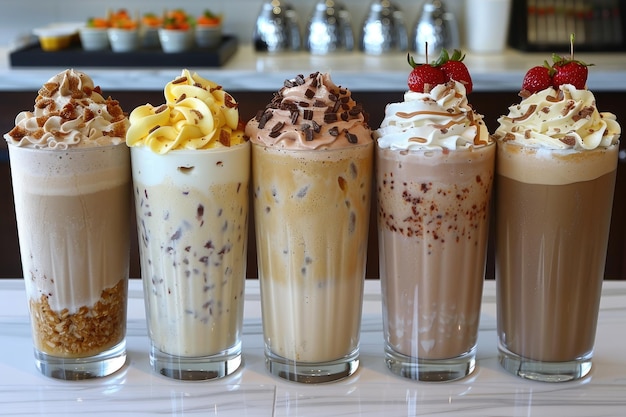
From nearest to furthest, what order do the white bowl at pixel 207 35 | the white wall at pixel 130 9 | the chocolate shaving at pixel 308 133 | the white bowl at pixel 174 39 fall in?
1. the chocolate shaving at pixel 308 133
2. the white bowl at pixel 174 39
3. the white bowl at pixel 207 35
4. the white wall at pixel 130 9

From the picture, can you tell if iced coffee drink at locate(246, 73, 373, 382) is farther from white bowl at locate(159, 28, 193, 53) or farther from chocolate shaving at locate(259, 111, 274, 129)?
white bowl at locate(159, 28, 193, 53)

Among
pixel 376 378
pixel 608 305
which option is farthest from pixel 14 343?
pixel 608 305

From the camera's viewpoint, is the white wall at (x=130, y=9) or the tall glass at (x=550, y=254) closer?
the tall glass at (x=550, y=254)

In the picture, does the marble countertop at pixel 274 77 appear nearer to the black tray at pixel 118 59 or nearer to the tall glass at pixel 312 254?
the black tray at pixel 118 59

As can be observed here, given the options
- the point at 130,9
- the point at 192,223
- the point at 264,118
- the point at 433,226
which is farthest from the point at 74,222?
the point at 130,9

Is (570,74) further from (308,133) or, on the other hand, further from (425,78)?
(308,133)

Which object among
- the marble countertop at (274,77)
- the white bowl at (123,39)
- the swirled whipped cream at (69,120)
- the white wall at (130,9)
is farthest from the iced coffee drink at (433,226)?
the white wall at (130,9)

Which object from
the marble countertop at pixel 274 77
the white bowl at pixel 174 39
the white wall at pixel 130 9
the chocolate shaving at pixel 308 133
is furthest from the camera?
the white wall at pixel 130 9

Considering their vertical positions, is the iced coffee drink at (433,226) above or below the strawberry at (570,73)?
below
